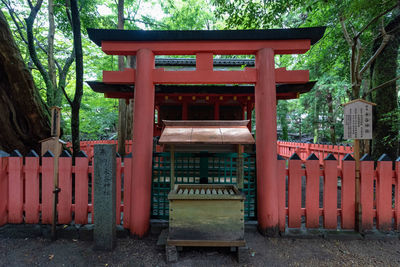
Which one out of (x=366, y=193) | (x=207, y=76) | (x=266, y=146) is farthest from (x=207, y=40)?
(x=366, y=193)

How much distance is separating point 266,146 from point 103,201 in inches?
111

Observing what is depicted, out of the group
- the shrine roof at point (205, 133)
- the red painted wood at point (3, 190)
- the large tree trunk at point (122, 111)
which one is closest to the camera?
the shrine roof at point (205, 133)

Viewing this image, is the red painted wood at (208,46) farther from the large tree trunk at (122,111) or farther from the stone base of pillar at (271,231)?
the large tree trunk at (122,111)

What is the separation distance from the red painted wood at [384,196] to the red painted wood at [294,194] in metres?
1.35

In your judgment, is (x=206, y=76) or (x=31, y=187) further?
(x=206, y=76)

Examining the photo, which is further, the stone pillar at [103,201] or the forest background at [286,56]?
the forest background at [286,56]

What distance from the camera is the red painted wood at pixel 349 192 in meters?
3.12

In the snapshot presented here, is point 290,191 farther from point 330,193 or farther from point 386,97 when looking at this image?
point 386,97

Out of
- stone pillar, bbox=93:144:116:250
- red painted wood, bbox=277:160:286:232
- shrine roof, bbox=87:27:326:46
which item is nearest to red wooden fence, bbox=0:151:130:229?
stone pillar, bbox=93:144:116:250

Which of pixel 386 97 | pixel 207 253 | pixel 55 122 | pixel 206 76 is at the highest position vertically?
pixel 386 97

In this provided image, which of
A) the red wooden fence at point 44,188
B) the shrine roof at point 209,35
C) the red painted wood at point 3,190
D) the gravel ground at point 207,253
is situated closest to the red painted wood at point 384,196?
the gravel ground at point 207,253

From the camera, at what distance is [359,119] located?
3076mm

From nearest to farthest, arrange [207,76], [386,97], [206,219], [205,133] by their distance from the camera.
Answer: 1. [206,219]
2. [205,133]
3. [207,76]
4. [386,97]

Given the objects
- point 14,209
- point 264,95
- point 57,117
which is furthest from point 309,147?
point 14,209
